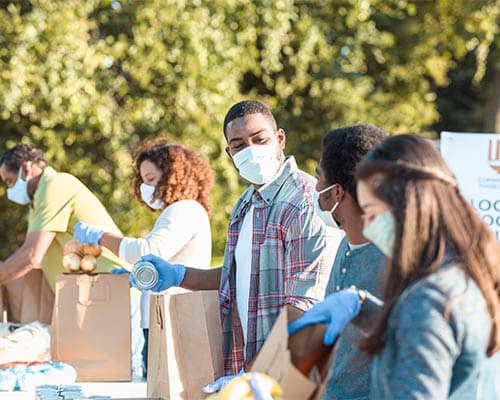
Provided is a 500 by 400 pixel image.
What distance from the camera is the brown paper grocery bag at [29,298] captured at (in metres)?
5.59

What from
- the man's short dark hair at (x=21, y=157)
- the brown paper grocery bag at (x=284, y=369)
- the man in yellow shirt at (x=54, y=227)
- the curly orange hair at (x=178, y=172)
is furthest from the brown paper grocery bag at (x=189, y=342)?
the man's short dark hair at (x=21, y=157)

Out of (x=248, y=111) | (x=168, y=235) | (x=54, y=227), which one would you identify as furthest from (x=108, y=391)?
(x=248, y=111)

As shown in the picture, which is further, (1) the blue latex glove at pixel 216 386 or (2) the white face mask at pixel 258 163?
(2) the white face mask at pixel 258 163

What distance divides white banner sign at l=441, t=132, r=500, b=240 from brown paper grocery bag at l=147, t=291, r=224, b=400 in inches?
82.6

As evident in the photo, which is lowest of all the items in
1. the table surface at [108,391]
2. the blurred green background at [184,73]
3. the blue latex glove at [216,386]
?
the table surface at [108,391]

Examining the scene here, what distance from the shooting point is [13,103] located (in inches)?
382

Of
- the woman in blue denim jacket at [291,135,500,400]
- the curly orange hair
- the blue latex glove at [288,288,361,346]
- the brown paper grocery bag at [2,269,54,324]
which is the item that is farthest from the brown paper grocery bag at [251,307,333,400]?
the brown paper grocery bag at [2,269,54,324]

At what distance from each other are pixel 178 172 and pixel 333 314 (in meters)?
2.68

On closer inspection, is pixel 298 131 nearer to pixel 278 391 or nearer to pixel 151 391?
pixel 151 391

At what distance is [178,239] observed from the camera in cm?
453

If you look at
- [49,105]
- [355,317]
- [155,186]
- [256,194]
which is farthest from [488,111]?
[355,317]

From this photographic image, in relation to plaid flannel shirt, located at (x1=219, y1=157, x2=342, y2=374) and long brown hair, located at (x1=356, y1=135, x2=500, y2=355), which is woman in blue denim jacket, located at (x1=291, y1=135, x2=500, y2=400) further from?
plaid flannel shirt, located at (x1=219, y1=157, x2=342, y2=374)

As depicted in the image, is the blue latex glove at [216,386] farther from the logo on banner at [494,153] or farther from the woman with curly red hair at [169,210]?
the logo on banner at [494,153]

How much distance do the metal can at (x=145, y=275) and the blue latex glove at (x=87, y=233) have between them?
3.39ft
